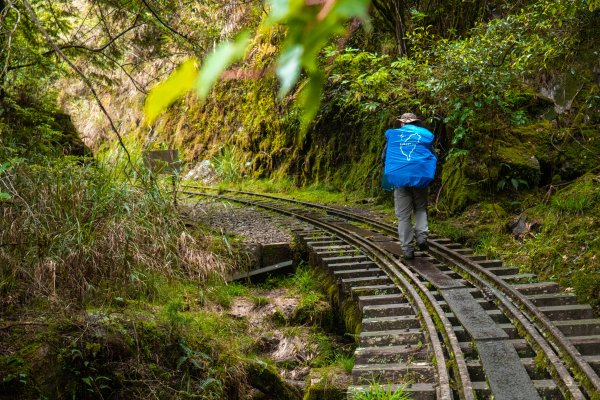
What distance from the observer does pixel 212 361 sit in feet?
17.1

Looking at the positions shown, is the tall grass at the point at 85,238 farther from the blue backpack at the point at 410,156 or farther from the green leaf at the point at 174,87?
the green leaf at the point at 174,87

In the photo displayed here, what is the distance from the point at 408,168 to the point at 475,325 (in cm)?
285

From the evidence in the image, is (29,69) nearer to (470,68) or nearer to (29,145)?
(29,145)

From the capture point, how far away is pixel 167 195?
8.38 m

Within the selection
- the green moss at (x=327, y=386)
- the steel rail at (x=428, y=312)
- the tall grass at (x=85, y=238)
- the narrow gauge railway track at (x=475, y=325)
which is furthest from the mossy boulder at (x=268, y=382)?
the tall grass at (x=85, y=238)

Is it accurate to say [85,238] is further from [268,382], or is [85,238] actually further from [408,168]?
[408,168]

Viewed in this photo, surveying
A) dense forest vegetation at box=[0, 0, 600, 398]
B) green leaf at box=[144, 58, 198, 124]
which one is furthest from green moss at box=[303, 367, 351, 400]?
green leaf at box=[144, 58, 198, 124]

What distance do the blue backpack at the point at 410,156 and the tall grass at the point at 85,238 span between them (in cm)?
276

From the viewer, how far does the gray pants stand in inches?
291

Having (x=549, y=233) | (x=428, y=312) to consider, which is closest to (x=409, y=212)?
(x=549, y=233)

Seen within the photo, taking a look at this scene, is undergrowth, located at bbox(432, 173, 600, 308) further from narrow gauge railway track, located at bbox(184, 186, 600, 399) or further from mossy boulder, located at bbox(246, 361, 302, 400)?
mossy boulder, located at bbox(246, 361, 302, 400)

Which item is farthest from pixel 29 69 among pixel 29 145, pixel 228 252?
pixel 228 252

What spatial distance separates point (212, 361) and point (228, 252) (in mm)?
3007

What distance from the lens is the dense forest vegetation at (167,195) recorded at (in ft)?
14.8
